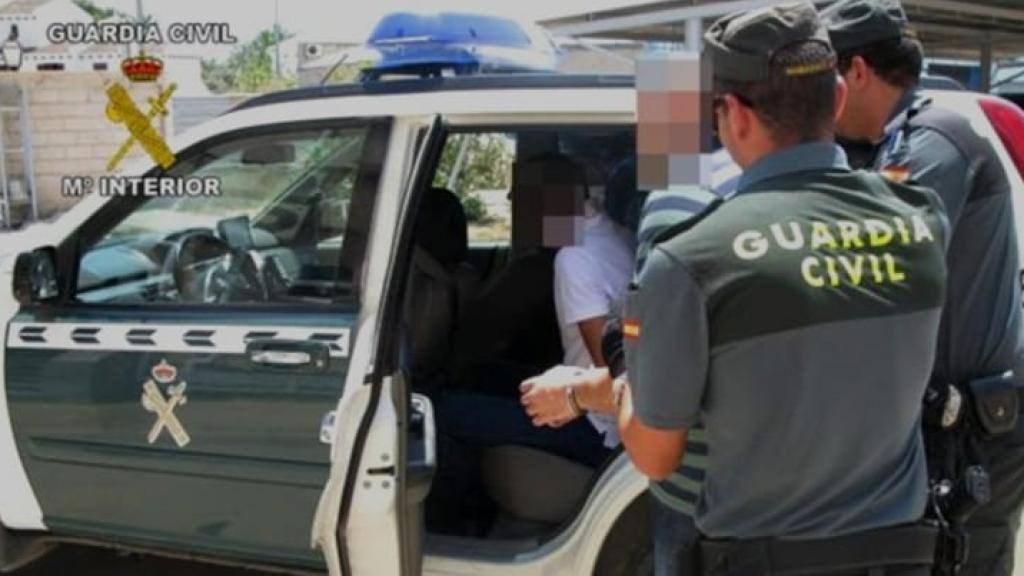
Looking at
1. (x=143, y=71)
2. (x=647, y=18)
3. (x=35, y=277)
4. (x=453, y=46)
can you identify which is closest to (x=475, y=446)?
(x=453, y=46)

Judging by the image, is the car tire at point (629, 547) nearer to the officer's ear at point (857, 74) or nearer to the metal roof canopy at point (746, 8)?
the officer's ear at point (857, 74)

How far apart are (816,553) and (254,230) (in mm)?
2072

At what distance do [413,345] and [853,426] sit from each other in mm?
1762

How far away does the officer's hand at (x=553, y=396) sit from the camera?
6.49ft

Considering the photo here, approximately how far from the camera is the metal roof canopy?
42.1ft

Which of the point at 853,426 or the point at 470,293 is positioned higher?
the point at 853,426

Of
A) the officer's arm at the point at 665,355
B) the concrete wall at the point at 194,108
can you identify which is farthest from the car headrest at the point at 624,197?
the concrete wall at the point at 194,108

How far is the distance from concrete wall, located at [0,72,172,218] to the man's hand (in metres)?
15.8

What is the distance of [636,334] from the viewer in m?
1.57

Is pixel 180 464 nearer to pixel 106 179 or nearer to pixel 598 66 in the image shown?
pixel 106 179

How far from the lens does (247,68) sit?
36.3 m

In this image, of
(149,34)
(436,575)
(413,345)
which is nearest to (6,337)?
(413,345)

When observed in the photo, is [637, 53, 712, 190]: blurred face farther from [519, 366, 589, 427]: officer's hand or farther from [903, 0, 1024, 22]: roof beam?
[903, 0, 1024, 22]: roof beam

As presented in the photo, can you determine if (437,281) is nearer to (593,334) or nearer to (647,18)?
(593,334)
